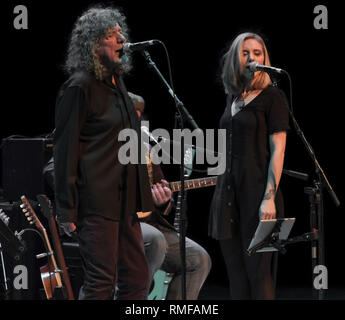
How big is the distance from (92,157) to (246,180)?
84 cm

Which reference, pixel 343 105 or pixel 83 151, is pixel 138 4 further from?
pixel 83 151

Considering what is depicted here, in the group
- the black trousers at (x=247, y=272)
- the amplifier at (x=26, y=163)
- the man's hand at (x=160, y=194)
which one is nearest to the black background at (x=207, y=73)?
the amplifier at (x=26, y=163)

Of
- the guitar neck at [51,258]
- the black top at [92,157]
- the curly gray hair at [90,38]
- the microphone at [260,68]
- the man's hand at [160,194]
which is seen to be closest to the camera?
the black top at [92,157]

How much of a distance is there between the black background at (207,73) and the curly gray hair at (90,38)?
1.82 m

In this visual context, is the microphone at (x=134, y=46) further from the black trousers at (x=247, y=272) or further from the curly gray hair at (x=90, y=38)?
the black trousers at (x=247, y=272)

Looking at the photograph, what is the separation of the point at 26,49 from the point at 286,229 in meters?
2.74

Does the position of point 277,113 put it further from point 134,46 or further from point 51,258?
point 51,258

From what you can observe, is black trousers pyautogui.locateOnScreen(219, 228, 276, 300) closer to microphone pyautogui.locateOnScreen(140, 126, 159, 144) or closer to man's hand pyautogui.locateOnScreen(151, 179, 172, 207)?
man's hand pyautogui.locateOnScreen(151, 179, 172, 207)

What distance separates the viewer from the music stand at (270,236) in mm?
2811

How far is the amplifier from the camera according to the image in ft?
12.6

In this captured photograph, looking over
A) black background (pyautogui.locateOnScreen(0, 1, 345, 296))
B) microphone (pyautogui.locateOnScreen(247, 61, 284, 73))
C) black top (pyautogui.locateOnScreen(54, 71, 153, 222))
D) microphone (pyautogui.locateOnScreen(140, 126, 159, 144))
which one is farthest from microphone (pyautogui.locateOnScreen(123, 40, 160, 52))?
black background (pyautogui.locateOnScreen(0, 1, 345, 296))

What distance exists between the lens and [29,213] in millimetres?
3617

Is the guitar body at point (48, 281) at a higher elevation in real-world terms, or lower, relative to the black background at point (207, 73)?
lower

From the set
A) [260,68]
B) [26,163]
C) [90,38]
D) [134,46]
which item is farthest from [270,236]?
[26,163]
